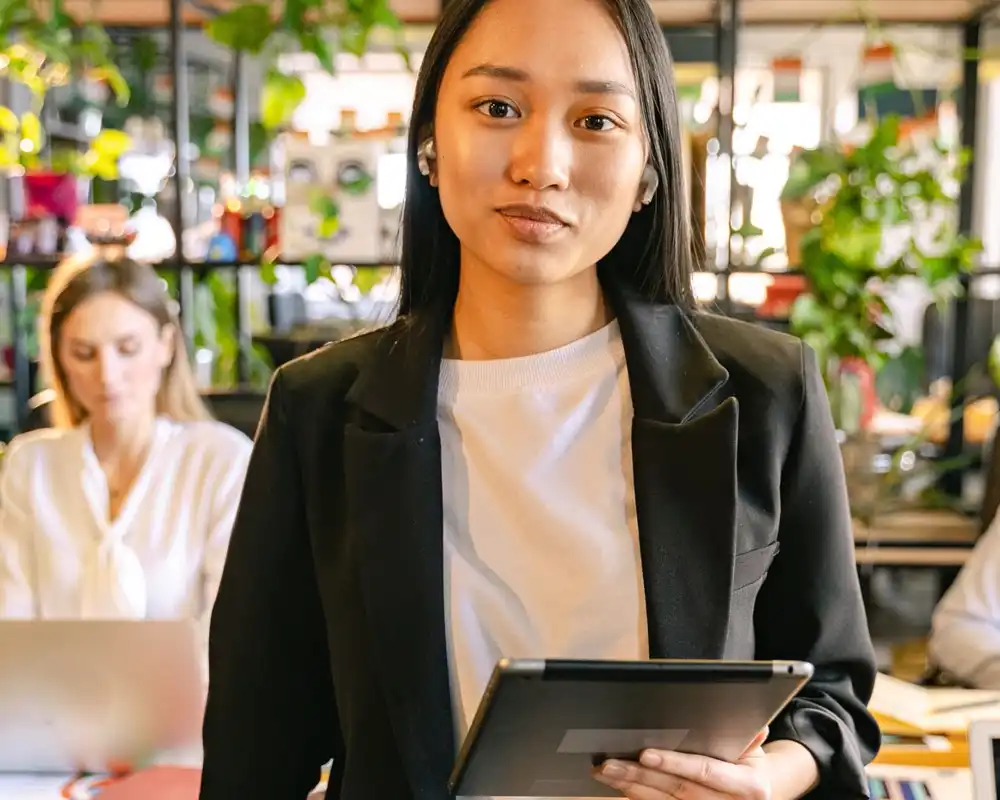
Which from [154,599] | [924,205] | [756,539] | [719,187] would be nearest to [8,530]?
[154,599]

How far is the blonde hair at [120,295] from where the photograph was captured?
6.75 feet

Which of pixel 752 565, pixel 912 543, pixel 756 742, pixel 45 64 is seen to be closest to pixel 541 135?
pixel 752 565

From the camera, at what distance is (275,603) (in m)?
1.01

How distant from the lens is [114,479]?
2.08 meters

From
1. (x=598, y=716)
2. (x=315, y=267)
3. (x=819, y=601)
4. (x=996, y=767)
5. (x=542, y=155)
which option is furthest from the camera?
(x=315, y=267)

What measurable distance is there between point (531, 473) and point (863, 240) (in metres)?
1.95

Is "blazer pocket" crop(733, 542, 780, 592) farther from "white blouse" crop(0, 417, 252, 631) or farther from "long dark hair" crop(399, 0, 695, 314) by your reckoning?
"white blouse" crop(0, 417, 252, 631)

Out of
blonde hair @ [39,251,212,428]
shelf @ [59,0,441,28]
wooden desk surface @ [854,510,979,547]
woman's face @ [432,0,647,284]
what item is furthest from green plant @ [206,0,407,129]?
woman's face @ [432,0,647,284]

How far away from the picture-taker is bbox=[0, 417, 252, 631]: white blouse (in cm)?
196

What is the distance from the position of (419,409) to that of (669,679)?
1.19 feet

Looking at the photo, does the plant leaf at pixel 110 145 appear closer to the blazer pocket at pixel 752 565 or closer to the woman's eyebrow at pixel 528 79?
the woman's eyebrow at pixel 528 79

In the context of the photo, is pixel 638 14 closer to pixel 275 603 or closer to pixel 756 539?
pixel 756 539

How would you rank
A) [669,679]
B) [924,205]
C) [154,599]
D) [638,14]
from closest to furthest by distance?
[669,679] < [638,14] < [154,599] < [924,205]

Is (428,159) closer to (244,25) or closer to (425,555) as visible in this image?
(425,555)
